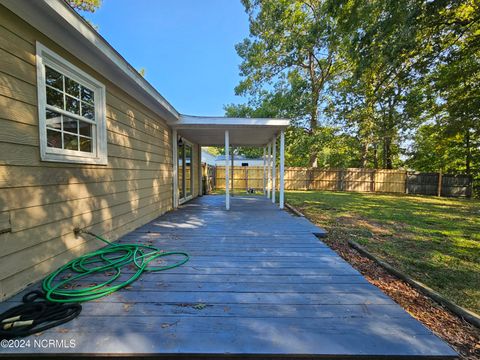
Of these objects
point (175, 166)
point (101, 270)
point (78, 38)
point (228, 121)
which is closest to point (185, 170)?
point (175, 166)

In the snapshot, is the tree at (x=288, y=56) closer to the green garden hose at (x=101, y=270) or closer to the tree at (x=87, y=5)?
the tree at (x=87, y=5)

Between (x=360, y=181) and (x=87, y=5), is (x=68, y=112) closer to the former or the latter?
(x=87, y=5)

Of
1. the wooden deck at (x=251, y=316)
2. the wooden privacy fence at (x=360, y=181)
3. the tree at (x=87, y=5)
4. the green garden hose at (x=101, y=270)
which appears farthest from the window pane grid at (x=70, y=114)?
the tree at (x=87, y=5)

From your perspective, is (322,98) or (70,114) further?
(322,98)

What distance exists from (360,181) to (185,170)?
39.9ft

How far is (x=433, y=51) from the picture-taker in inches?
214

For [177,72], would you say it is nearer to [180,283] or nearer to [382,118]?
[382,118]

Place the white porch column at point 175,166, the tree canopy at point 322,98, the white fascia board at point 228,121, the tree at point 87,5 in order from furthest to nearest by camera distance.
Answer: the tree canopy at point 322,98 → the tree at point 87,5 → the white porch column at point 175,166 → the white fascia board at point 228,121

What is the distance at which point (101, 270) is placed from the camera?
233cm

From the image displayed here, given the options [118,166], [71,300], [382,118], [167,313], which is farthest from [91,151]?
[382,118]

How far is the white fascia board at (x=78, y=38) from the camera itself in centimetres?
194

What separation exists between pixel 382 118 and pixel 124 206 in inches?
567

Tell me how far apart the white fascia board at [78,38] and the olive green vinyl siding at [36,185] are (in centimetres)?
8

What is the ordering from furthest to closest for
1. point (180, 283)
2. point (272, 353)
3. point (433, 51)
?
point (433, 51) < point (180, 283) < point (272, 353)
